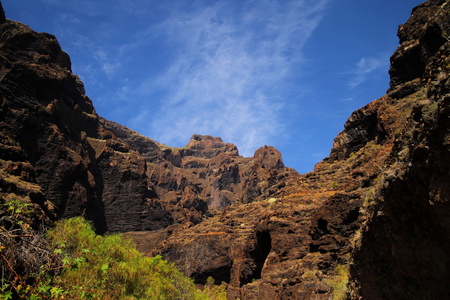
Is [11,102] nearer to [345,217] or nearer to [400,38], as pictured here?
[345,217]

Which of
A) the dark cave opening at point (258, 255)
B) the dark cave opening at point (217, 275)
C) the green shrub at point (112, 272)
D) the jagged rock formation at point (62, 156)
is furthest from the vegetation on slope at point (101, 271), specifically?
the dark cave opening at point (217, 275)

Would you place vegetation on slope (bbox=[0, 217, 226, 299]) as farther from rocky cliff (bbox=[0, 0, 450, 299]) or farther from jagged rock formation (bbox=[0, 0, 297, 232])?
jagged rock formation (bbox=[0, 0, 297, 232])

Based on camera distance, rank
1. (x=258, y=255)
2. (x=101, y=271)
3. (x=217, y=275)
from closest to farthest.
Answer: (x=101, y=271), (x=258, y=255), (x=217, y=275)

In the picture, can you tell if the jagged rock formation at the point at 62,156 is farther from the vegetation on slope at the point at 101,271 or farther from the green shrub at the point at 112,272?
the vegetation on slope at the point at 101,271

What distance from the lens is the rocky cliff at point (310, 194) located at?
664 cm

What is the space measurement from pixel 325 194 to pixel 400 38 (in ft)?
73.4

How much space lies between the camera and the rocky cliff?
21.8 ft

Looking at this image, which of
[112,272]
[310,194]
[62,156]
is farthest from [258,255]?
[62,156]

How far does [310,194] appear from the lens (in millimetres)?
37812

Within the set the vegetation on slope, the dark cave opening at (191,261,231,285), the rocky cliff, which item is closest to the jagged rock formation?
the rocky cliff

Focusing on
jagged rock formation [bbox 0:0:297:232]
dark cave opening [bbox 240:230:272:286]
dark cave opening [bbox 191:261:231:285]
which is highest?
jagged rock formation [bbox 0:0:297:232]

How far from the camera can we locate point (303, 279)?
66.9 feet

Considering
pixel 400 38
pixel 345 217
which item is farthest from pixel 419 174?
pixel 400 38

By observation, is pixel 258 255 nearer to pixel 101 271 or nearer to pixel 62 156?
pixel 101 271
